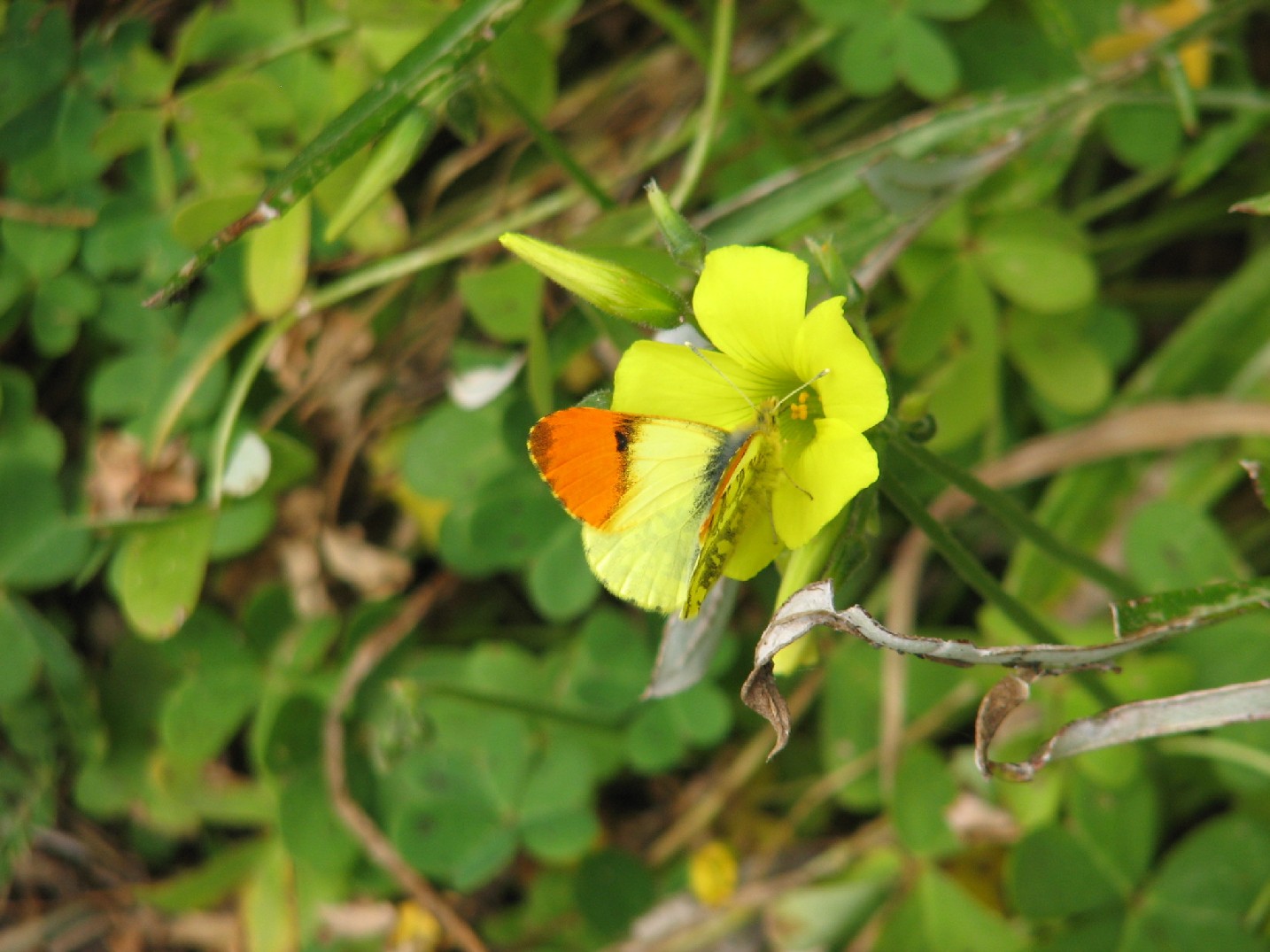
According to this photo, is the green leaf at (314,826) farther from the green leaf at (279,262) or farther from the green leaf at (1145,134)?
the green leaf at (1145,134)

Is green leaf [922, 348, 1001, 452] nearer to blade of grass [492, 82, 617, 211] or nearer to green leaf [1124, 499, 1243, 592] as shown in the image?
green leaf [1124, 499, 1243, 592]

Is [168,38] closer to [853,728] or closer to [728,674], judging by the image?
[728,674]

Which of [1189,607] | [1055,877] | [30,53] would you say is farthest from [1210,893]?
[30,53]

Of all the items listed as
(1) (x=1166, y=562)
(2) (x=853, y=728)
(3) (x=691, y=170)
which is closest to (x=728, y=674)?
(2) (x=853, y=728)

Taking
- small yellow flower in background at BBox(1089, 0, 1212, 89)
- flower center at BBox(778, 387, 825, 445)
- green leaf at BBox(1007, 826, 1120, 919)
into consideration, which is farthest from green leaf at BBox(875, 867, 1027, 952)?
small yellow flower in background at BBox(1089, 0, 1212, 89)

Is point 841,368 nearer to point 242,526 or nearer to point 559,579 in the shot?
point 559,579
